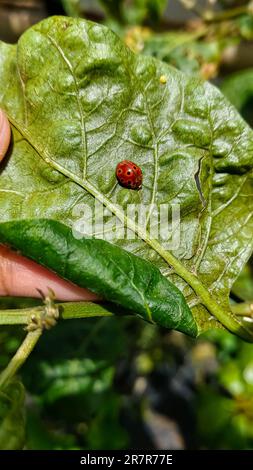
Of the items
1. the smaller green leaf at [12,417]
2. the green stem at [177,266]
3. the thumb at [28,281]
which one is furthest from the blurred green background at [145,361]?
the smaller green leaf at [12,417]

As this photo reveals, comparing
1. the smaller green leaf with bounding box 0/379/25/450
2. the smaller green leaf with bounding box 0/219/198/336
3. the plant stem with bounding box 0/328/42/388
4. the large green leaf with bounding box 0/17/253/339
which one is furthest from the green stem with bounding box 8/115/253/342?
the smaller green leaf with bounding box 0/379/25/450

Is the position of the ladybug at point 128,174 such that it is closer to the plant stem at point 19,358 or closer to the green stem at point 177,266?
the green stem at point 177,266

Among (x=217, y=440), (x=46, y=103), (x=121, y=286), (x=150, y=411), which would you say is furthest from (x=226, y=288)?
(x=150, y=411)

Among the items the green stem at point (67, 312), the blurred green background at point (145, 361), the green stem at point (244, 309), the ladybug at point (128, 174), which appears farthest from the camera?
the blurred green background at point (145, 361)

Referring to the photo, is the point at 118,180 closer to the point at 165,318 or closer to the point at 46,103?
the point at 46,103

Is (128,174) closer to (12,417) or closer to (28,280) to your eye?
(28,280)
